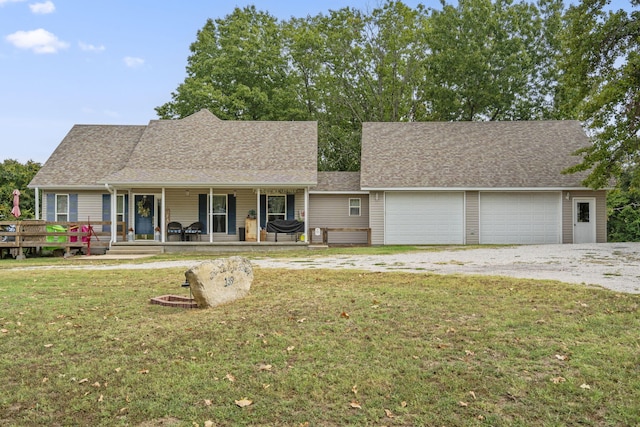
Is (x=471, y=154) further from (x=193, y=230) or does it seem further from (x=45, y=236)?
(x=45, y=236)

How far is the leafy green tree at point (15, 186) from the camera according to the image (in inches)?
1097

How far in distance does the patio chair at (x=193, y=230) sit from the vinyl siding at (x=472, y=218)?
11.5 meters

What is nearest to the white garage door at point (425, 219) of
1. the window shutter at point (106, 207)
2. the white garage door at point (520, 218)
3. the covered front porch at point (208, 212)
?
the white garage door at point (520, 218)

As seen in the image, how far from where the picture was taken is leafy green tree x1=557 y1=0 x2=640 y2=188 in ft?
55.7

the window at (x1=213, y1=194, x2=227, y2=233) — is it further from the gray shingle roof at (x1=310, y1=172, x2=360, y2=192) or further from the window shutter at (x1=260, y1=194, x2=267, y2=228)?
the gray shingle roof at (x1=310, y1=172, x2=360, y2=192)

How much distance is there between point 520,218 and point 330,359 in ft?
62.5

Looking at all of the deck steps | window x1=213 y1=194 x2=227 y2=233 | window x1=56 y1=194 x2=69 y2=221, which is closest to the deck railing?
the deck steps

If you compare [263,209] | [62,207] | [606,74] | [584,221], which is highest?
[606,74]

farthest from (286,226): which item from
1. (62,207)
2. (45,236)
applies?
(62,207)

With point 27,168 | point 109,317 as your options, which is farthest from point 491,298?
point 27,168

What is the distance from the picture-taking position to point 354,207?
907 inches

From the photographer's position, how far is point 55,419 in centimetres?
419

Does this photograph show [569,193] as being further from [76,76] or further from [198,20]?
[198,20]

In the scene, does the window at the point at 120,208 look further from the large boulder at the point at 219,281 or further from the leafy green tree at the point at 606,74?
the leafy green tree at the point at 606,74
